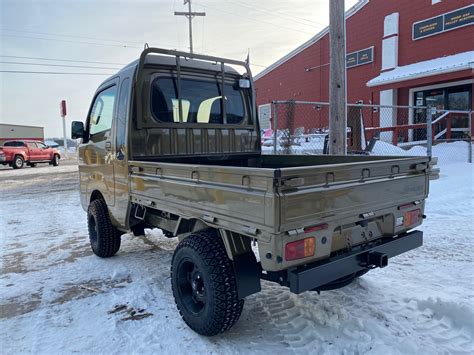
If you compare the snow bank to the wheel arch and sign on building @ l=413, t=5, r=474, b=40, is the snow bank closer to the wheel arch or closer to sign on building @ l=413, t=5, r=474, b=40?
sign on building @ l=413, t=5, r=474, b=40

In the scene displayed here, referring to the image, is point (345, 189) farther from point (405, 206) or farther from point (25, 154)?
point (25, 154)

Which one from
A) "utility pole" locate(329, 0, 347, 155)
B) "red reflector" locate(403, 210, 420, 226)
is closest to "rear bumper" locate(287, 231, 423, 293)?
"red reflector" locate(403, 210, 420, 226)

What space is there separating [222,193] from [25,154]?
82.6 ft

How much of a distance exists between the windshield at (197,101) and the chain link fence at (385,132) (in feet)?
8.53

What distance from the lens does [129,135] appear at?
4.21 metres

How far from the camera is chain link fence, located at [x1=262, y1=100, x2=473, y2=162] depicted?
1022 centimetres

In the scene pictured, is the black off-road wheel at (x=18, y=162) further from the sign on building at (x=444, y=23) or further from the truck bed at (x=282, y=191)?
the truck bed at (x=282, y=191)

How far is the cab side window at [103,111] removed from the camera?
4.82 meters

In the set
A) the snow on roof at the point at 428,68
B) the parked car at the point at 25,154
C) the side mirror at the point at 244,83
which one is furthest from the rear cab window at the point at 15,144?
the side mirror at the point at 244,83

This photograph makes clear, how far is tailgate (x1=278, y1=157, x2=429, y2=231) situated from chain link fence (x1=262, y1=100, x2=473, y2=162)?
15.1ft

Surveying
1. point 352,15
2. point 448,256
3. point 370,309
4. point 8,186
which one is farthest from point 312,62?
point 370,309

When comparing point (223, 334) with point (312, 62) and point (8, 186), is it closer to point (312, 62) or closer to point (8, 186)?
point (8, 186)

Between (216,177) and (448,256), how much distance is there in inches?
141

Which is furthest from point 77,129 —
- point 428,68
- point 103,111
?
point 428,68
